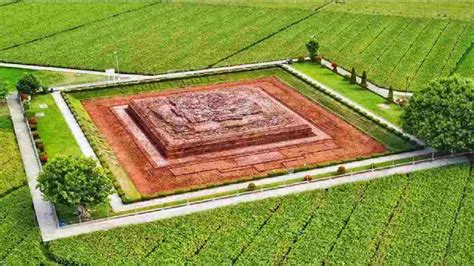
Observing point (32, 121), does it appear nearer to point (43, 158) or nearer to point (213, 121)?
point (43, 158)

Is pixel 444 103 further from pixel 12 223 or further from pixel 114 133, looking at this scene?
pixel 12 223

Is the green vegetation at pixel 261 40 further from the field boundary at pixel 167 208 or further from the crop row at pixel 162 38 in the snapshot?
the field boundary at pixel 167 208

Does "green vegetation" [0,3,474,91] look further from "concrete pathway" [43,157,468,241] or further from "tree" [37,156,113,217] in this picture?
"tree" [37,156,113,217]

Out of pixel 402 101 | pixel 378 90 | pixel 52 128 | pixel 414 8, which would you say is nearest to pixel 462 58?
pixel 378 90

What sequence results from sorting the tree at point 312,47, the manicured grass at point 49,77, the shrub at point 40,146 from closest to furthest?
the shrub at point 40,146 < the manicured grass at point 49,77 < the tree at point 312,47

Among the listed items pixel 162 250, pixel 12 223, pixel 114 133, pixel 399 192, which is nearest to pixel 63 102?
pixel 114 133

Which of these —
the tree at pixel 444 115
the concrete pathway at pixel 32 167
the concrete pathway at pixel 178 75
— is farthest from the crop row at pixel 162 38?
the tree at pixel 444 115
